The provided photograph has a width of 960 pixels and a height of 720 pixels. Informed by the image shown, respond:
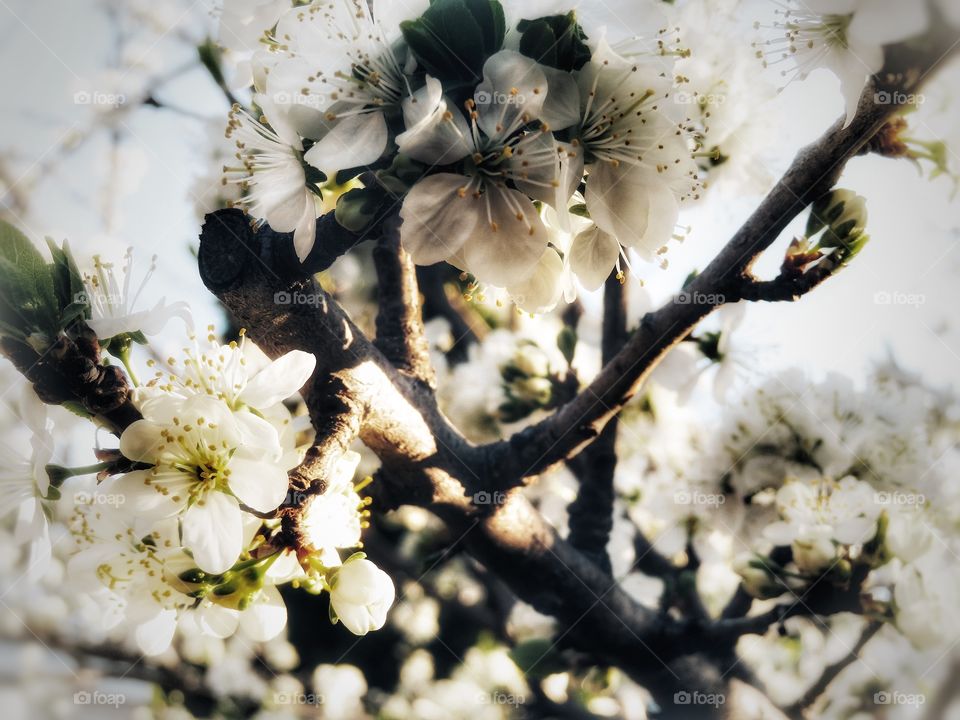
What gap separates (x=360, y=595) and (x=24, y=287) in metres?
0.31

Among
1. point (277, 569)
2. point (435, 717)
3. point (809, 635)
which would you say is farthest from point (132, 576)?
point (809, 635)

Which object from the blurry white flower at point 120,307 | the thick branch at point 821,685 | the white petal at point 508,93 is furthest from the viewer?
the thick branch at point 821,685

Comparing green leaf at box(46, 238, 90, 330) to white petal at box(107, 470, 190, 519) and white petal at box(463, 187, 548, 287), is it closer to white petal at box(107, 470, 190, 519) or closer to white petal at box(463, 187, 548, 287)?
white petal at box(107, 470, 190, 519)

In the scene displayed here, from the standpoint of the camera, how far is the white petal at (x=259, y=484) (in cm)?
42

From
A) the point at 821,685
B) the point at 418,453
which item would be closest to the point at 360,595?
the point at 418,453

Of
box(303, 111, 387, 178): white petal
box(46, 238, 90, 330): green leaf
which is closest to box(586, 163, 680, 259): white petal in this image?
box(303, 111, 387, 178): white petal

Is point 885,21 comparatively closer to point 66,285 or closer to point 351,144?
point 351,144

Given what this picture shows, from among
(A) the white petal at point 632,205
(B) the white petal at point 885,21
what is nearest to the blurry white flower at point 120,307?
(A) the white petal at point 632,205

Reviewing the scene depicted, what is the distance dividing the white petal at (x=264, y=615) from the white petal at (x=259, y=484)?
12 centimetres

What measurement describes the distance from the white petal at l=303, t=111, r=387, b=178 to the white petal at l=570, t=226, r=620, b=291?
147 millimetres

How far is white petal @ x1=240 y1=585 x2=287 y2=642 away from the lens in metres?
0.52

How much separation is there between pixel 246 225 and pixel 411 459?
277mm

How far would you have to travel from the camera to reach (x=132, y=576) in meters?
0.52

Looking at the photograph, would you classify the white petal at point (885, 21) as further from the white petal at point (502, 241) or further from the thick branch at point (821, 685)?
the thick branch at point (821, 685)
